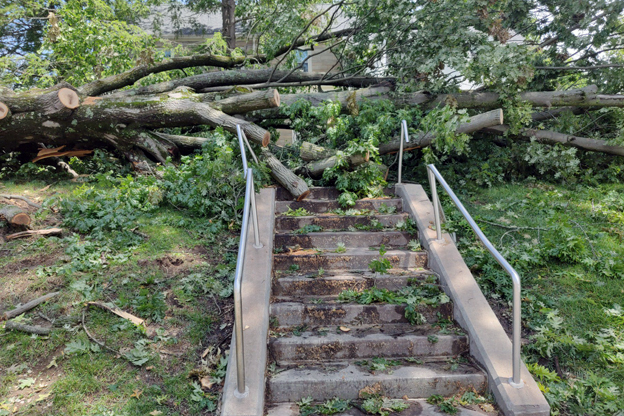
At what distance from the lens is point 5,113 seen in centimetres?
651

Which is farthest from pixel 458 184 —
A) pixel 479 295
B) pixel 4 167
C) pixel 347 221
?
pixel 4 167

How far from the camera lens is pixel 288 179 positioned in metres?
5.77

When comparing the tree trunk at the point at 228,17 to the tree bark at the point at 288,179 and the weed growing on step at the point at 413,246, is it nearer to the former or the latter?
the tree bark at the point at 288,179

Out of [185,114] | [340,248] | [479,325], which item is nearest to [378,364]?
[479,325]

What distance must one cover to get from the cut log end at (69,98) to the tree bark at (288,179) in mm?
3187

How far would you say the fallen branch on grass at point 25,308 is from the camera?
3.73 meters

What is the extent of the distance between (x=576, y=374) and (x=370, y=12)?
6325 millimetres

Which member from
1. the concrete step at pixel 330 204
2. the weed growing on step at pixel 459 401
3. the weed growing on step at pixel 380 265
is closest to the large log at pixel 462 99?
the concrete step at pixel 330 204

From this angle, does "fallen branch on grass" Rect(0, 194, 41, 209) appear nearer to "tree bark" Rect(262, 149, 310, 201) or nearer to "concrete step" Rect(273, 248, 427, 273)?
"tree bark" Rect(262, 149, 310, 201)

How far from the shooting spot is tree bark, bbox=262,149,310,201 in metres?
5.66

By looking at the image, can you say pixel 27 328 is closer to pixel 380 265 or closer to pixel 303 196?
pixel 380 265

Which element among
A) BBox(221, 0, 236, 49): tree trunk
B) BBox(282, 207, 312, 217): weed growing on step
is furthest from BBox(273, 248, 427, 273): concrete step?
BBox(221, 0, 236, 49): tree trunk

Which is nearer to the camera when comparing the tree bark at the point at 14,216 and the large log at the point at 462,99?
the tree bark at the point at 14,216

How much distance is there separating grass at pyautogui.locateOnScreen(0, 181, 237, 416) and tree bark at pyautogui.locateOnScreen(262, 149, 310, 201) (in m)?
0.94
